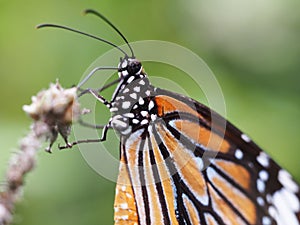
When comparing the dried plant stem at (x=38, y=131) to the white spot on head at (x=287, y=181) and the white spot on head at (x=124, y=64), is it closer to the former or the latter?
the white spot on head at (x=124, y=64)

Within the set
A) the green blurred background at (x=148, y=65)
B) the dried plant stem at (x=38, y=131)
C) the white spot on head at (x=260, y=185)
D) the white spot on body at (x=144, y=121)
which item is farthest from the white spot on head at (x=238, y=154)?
the dried plant stem at (x=38, y=131)

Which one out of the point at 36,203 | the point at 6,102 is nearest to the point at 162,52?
the point at 6,102

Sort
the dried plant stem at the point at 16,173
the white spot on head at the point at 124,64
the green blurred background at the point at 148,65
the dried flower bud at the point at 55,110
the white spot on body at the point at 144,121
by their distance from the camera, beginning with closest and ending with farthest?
the dried plant stem at the point at 16,173
the dried flower bud at the point at 55,110
the white spot on head at the point at 124,64
the white spot on body at the point at 144,121
the green blurred background at the point at 148,65

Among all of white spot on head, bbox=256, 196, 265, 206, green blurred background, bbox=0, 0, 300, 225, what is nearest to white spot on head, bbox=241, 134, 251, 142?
white spot on head, bbox=256, 196, 265, 206

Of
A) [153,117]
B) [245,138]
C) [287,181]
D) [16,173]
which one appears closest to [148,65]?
[153,117]

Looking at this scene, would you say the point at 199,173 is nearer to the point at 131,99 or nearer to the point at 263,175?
the point at 263,175

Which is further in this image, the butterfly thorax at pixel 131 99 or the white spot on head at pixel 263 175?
the white spot on head at pixel 263 175

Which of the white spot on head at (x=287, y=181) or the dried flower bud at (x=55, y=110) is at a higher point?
the white spot on head at (x=287, y=181)

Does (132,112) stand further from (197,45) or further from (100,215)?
(197,45)
